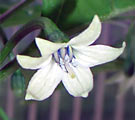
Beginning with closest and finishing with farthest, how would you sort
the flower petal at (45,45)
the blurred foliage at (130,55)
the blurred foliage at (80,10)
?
the flower petal at (45,45) → the blurred foliage at (80,10) → the blurred foliage at (130,55)

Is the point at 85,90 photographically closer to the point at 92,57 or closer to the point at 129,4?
the point at 92,57

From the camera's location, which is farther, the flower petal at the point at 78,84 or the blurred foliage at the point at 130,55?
the blurred foliage at the point at 130,55

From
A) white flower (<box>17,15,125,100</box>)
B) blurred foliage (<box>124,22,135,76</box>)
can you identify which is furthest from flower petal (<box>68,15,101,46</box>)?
blurred foliage (<box>124,22,135,76</box>)

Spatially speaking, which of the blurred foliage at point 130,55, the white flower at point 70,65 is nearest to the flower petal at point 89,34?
the white flower at point 70,65

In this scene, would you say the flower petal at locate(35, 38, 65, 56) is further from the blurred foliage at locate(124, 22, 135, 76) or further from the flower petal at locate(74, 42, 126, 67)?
the blurred foliage at locate(124, 22, 135, 76)

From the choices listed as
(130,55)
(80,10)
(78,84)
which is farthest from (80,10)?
(130,55)

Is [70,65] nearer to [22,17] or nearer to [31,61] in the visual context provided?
[31,61]

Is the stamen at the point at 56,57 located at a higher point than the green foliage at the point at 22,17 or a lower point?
lower

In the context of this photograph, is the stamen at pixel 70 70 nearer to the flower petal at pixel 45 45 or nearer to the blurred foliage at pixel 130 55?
the flower petal at pixel 45 45
